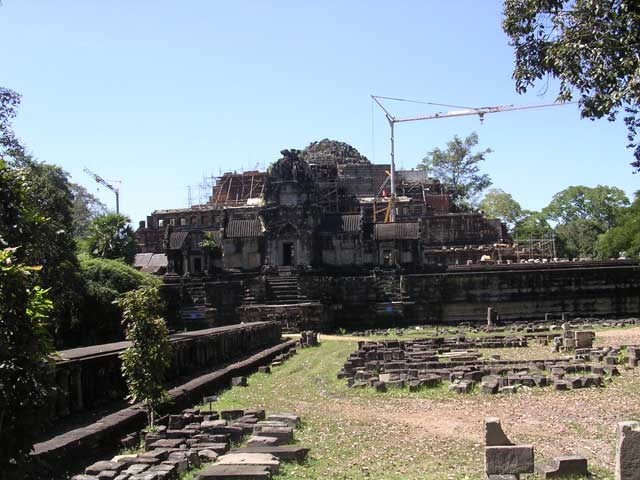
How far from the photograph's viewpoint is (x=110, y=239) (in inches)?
1699

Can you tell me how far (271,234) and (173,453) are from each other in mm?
32923

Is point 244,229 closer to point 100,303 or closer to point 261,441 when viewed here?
point 100,303

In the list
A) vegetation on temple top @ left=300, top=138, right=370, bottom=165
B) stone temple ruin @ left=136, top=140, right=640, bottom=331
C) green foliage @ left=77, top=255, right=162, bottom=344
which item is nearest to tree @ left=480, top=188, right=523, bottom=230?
vegetation on temple top @ left=300, top=138, right=370, bottom=165

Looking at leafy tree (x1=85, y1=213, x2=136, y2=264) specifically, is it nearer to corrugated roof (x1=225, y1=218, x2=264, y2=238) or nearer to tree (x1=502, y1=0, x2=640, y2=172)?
corrugated roof (x1=225, y1=218, x2=264, y2=238)

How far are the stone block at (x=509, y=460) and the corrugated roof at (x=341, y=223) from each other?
34.0 m

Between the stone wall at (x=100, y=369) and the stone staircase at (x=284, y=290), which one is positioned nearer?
the stone wall at (x=100, y=369)

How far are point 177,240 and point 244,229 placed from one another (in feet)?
14.9

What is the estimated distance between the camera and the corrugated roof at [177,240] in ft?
143

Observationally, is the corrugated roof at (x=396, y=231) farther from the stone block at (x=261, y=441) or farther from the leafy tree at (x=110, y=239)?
the stone block at (x=261, y=441)

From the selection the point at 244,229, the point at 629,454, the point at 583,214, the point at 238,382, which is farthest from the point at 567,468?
the point at 583,214

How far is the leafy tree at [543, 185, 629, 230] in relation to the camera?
77.1m

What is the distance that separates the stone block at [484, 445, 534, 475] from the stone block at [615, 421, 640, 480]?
1125 millimetres

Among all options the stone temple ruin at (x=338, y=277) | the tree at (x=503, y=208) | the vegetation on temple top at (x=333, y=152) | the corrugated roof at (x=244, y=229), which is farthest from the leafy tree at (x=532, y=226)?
the corrugated roof at (x=244, y=229)

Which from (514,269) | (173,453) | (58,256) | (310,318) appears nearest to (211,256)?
(310,318)
